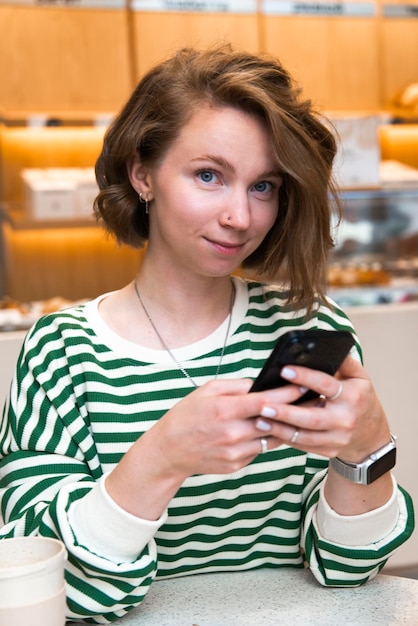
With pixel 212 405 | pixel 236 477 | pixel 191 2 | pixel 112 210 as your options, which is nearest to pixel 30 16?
pixel 191 2

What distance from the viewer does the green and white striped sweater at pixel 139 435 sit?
44.1 inches

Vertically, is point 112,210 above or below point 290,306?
above

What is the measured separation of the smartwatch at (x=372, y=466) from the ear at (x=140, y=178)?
464 millimetres

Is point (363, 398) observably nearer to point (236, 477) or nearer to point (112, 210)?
point (236, 477)

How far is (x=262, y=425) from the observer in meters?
0.89

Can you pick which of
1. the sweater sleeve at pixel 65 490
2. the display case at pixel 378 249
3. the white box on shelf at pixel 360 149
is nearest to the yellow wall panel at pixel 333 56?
the display case at pixel 378 249

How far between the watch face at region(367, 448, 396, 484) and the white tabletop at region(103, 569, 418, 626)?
5.6 inches

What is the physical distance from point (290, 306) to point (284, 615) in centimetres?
47

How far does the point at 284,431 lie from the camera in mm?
904

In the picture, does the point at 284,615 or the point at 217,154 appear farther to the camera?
the point at 217,154

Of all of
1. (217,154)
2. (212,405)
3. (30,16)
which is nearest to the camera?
(212,405)

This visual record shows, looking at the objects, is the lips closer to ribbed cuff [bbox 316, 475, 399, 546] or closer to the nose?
the nose

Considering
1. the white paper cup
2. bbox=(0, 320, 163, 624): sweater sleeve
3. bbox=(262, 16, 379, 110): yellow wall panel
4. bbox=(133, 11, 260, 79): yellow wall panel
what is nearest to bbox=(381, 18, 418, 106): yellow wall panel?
bbox=(262, 16, 379, 110): yellow wall panel

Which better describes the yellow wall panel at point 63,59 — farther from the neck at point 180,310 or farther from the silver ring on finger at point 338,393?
the silver ring on finger at point 338,393
